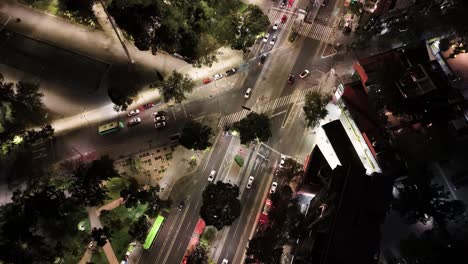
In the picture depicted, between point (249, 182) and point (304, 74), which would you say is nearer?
point (249, 182)

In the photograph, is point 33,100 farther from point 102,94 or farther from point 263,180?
point 263,180

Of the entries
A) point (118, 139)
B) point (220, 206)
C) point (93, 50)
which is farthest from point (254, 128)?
point (93, 50)

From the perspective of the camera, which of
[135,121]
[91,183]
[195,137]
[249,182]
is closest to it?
[91,183]

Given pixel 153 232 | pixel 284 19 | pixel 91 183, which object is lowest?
pixel 153 232

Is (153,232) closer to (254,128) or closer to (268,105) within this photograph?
(254,128)

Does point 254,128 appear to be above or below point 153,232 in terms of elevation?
above

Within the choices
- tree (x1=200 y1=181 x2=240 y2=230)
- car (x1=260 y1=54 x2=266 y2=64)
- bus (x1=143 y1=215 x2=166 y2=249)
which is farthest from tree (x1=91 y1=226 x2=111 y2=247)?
car (x1=260 y1=54 x2=266 y2=64)

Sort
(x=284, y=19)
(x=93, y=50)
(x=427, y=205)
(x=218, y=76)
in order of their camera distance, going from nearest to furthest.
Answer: (x=427, y=205) < (x=218, y=76) < (x=93, y=50) < (x=284, y=19)

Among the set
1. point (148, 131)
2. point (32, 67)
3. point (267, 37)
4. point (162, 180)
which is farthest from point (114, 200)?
point (267, 37)
